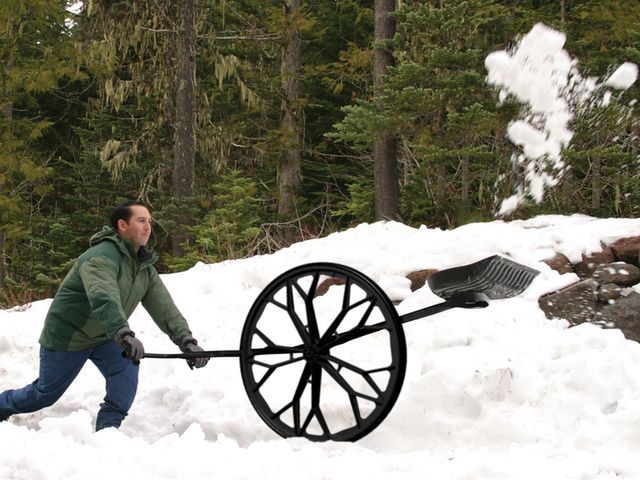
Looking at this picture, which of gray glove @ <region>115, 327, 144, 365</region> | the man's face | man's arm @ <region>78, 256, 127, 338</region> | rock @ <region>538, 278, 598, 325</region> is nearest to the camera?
gray glove @ <region>115, 327, 144, 365</region>

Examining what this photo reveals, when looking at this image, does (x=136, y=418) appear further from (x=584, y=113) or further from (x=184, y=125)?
(x=184, y=125)

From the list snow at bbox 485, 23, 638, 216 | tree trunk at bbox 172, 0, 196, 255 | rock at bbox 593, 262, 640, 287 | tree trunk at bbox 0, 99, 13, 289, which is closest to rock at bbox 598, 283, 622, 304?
rock at bbox 593, 262, 640, 287

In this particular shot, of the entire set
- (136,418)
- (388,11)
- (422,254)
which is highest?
(388,11)

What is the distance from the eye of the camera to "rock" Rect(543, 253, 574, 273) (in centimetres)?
673

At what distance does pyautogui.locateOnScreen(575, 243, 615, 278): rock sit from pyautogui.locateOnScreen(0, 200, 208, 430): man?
3.83 meters

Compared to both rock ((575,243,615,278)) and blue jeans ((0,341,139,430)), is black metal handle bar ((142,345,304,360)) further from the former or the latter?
rock ((575,243,615,278))

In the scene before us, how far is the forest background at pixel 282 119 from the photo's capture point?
37.1ft

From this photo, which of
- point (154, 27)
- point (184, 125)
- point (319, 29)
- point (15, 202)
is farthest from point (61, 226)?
point (319, 29)

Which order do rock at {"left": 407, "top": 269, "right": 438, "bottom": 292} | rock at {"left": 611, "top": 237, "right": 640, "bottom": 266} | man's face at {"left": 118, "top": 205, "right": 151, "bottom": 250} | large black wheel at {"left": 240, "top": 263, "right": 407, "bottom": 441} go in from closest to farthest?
large black wheel at {"left": 240, "top": 263, "right": 407, "bottom": 441}, man's face at {"left": 118, "top": 205, "right": 151, "bottom": 250}, rock at {"left": 611, "top": 237, "right": 640, "bottom": 266}, rock at {"left": 407, "top": 269, "right": 438, "bottom": 292}

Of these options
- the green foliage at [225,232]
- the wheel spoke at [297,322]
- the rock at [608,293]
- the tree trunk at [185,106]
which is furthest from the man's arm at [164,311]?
the tree trunk at [185,106]

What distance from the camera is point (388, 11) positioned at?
40.9 ft

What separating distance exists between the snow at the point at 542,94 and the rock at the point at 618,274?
15.6ft

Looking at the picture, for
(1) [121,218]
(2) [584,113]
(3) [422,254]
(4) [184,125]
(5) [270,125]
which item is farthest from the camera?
(5) [270,125]

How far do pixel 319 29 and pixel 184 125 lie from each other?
4.65 meters
